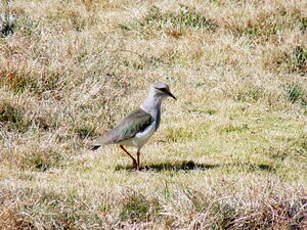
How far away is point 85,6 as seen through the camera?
1521 centimetres

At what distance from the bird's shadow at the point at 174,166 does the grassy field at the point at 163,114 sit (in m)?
0.02

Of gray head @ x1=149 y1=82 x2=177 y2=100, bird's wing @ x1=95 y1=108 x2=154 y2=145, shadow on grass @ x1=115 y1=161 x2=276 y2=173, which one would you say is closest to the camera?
bird's wing @ x1=95 y1=108 x2=154 y2=145

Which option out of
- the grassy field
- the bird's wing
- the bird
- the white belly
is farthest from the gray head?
the grassy field

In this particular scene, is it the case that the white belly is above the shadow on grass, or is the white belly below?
above

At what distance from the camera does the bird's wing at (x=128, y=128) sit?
28.7 ft

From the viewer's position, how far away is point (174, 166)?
9.03 metres

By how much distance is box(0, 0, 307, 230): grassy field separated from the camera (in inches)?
287

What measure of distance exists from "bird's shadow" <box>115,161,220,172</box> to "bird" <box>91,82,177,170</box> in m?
0.13

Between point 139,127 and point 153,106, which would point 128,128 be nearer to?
point 139,127

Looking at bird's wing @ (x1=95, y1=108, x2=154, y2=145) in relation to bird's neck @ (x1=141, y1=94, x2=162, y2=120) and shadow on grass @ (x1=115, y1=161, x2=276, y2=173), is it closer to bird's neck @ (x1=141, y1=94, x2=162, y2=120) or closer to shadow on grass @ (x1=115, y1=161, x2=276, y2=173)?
bird's neck @ (x1=141, y1=94, x2=162, y2=120)

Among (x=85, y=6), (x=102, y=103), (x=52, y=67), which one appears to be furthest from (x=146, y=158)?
(x=85, y=6)

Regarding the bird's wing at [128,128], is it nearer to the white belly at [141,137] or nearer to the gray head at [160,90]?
the white belly at [141,137]

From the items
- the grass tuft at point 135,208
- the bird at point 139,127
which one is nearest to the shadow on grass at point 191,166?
the bird at point 139,127

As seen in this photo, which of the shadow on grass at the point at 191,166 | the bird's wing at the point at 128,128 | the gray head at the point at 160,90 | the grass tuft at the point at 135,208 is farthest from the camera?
the gray head at the point at 160,90
